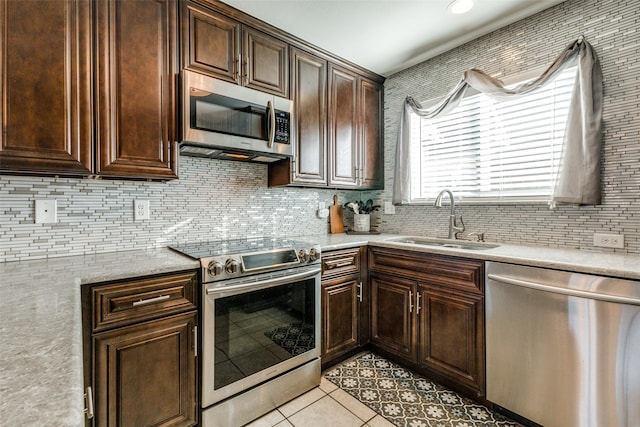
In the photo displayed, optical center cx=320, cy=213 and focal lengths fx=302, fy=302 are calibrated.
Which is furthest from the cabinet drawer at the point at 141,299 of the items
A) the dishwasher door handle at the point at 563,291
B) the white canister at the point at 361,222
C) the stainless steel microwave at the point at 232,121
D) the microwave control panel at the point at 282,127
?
the white canister at the point at 361,222

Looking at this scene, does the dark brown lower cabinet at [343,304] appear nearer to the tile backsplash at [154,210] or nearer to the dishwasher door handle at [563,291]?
the tile backsplash at [154,210]

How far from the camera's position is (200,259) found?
1.51m

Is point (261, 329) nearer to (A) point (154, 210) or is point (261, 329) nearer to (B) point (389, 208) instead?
(A) point (154, 210)

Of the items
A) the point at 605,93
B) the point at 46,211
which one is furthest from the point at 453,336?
the point at 46,211

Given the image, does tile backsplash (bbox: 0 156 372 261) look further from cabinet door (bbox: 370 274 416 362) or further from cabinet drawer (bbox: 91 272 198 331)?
cabinet door (bbox: 370 274 416 362)

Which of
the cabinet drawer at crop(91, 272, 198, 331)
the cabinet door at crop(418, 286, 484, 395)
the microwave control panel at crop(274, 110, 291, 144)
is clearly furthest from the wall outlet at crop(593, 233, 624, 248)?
the cabinet drawer at crop(91, 272, 198, 331)

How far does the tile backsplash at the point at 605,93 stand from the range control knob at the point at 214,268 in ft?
6.05

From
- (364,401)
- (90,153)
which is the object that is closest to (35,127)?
(90,153)

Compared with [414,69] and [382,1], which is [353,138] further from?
[382,1]

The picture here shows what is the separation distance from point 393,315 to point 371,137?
1.63 m

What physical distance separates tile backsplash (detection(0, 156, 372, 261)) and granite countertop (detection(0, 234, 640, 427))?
111 millimetres

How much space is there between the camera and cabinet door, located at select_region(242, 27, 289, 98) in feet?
6.65

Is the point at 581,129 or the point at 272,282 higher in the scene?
the point at 581,129

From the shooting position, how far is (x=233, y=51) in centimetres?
196
